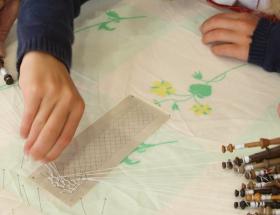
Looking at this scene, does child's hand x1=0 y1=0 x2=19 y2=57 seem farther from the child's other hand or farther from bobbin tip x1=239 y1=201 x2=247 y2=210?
bobbin tip x1=239 y1=201 x2=247 y2=210

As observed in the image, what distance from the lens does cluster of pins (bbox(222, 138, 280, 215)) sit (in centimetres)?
45

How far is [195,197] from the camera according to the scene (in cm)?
48

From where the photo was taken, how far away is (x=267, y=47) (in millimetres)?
647

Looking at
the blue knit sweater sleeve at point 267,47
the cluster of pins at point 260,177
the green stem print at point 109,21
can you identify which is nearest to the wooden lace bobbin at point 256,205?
the cluster of pins at point 260,177

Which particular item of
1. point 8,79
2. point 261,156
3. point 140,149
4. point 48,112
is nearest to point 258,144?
point 261,156

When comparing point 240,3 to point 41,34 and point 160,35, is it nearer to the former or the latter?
point 160,35

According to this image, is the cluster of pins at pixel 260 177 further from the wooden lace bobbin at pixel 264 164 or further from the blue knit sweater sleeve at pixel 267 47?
the blue knit sweater sleeve at pixel 267 47

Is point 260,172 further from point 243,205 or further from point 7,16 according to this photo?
point 7,16

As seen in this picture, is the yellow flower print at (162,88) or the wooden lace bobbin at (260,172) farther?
the yellow flower print at (162,88)

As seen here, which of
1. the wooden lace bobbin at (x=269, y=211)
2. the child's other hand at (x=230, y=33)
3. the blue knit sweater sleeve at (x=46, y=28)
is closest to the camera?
the wooden lace bobbin at (x=269, y=211)

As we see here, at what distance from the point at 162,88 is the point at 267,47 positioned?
0.18 metres

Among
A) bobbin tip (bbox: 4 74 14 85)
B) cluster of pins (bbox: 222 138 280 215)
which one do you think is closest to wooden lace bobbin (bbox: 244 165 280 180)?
cluster of pins (bbox: 222 138 280 215)

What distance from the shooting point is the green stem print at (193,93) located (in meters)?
0.58

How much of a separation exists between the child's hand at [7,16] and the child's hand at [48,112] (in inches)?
7.5
